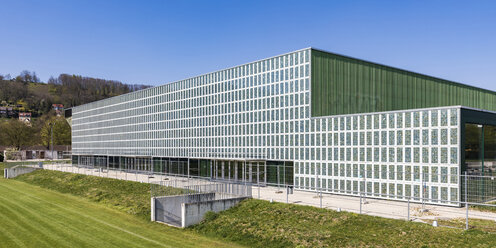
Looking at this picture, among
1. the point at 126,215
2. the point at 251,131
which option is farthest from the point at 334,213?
the point at 251,131

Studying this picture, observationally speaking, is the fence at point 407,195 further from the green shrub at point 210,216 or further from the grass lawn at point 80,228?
the grass lawn at point 80,228

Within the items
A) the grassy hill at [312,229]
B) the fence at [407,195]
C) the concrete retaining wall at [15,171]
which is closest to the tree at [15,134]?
the concrete retaining wall at [15,171]

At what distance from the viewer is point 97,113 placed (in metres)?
84.1

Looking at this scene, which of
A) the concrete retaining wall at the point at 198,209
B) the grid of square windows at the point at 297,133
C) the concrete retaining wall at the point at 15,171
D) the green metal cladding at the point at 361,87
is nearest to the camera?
the concrete retaining wall at the point at 198,209

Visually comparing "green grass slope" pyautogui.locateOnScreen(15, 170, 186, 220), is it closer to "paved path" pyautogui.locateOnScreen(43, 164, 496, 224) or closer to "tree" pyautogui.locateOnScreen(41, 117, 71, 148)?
"paved path" pyautogui.locateOnScreen(43, 164, 496, 224)

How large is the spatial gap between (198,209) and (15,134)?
126 meters

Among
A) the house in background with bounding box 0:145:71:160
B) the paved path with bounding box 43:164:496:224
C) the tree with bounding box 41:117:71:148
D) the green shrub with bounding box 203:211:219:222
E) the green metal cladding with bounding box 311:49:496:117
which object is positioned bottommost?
the house in background with bounding box 0:145:71:160

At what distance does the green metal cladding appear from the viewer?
128 feet

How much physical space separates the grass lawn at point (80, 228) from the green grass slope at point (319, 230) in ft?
5.88

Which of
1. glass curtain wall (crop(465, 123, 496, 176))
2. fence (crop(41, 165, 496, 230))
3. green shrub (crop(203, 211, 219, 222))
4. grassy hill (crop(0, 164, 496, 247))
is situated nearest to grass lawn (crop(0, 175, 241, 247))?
grassy hill (crop(0, 164, 496, 247))

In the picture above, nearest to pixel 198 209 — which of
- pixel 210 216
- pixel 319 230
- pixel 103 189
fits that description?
pixel 210 216

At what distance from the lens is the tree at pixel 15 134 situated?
129 m

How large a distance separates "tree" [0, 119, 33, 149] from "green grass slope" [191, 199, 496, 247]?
125832 mm

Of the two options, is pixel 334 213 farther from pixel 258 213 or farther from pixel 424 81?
pixel 424 81
